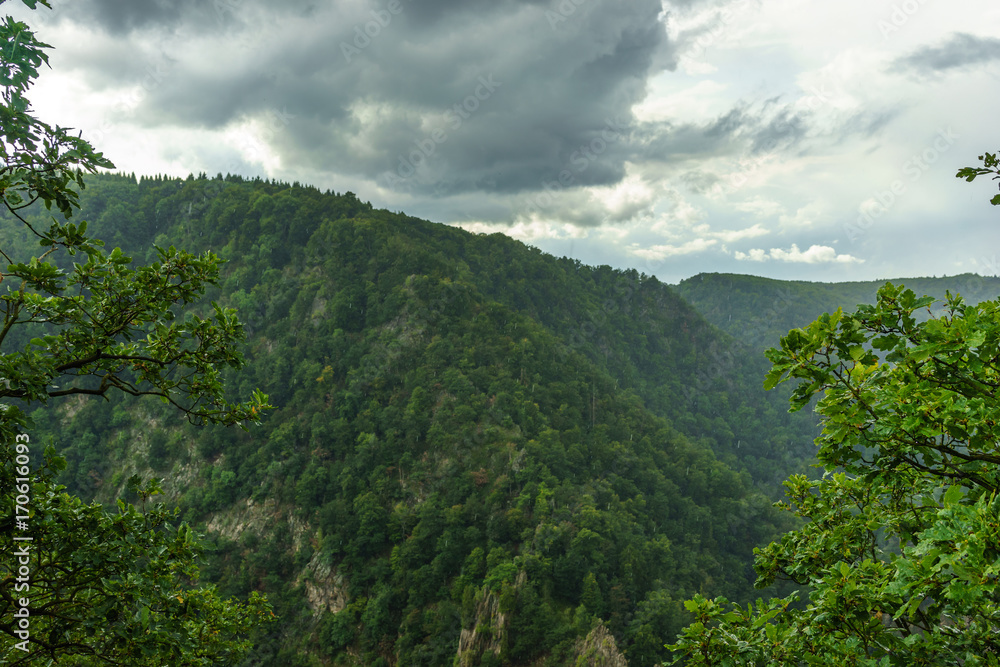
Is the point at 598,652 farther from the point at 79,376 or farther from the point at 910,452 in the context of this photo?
the point at 79,376

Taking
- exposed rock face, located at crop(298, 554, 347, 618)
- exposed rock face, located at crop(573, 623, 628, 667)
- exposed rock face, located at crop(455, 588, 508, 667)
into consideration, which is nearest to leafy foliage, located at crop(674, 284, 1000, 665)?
exposed rock face, located at crop(573, 623, 628, 667)

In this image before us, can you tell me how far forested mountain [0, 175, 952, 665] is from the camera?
59594 millimetres

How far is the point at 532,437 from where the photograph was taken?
79.9 m

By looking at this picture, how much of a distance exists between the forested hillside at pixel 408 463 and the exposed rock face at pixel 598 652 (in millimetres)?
532

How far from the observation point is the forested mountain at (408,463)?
59.6 metres

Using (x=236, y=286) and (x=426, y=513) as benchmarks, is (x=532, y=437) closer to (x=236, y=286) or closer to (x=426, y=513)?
(x=426, y=513)

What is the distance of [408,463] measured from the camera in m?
78.2

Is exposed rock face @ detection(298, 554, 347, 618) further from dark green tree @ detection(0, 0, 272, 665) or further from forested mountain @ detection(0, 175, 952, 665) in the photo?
dark green tree @ detection(0, 0, 272, 665)

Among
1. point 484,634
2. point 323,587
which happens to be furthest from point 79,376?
point 323,587

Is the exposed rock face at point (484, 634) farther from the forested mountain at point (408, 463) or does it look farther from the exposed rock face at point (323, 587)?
the exposed rock face at point (323, 587)

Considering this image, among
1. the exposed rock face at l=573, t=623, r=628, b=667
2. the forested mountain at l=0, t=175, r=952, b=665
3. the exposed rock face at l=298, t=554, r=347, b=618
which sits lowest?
the exposed rock face at l=298, t=554, r=347, b=618

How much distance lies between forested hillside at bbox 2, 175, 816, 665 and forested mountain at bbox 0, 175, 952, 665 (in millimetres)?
370

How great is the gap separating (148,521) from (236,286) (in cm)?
11464

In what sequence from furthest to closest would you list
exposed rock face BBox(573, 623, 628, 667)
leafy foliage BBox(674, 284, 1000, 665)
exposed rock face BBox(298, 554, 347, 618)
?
exposed rock face BBox(298, 554, 347, 618), exposed rock face BBox(573, 623, 628, 667), leafy foliage BBox(674, 284, 1000, 665)
